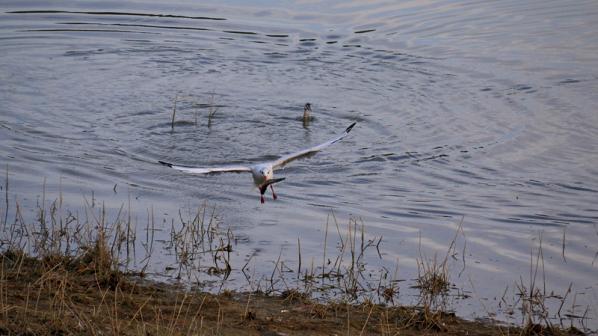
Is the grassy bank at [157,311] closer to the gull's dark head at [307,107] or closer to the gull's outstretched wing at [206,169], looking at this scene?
the gull's outstretched wing at [206,169]

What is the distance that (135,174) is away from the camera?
12.5m

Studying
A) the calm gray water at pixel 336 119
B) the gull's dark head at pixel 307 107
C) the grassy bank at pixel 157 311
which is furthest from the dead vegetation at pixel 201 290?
the gull's dark head at pixel 307 107

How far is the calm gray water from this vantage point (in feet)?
35.0

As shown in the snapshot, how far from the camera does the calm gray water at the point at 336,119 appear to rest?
35.0 ft

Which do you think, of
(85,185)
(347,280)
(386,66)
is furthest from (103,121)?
(347,280)

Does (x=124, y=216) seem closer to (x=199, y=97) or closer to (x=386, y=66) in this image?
(x=199, y=97)

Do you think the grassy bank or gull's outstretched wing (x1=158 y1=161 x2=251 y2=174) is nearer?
the grassy bank

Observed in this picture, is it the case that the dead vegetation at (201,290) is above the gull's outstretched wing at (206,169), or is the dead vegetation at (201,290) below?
below

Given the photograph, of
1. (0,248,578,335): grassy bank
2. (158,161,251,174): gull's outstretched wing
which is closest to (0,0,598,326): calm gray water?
(158,161,251,174): gull's outstretched wing

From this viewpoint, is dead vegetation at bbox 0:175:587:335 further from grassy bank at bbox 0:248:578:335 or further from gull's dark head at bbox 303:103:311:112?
gull's dark head at bbox 303:103:311:112

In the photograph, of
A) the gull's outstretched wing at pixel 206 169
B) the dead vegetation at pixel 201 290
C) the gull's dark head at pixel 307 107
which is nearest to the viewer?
the dead vegetation at pixel 201 290

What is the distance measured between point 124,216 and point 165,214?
499mm

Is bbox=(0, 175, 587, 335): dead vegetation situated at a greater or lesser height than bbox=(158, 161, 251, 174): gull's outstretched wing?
lesser

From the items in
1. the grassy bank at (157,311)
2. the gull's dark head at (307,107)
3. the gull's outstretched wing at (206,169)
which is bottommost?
the grassy bank at (157,311)
